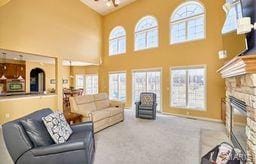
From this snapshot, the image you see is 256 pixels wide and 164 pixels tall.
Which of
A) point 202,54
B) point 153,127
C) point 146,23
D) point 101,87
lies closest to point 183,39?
point 202,54

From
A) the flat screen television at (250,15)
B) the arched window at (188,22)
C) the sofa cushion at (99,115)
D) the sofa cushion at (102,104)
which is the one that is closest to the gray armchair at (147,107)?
the sofa cushion at (102,104)

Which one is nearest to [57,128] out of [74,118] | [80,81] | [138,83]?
[74,118]

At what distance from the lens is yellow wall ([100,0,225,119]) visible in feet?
17.9

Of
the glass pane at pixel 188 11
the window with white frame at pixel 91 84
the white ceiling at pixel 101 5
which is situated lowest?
the window with white frame at pixel 91 84

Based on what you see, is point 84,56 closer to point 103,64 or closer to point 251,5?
point 103,64

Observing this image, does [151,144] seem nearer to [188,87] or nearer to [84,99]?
[84,99]

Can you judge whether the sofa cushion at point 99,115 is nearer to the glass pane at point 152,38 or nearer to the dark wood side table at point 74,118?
the dark wood side table at point 74,118

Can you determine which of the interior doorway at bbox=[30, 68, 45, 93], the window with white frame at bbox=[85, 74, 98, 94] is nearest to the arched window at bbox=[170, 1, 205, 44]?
the window with white frame at bbox=[85, 74, 98, 94]

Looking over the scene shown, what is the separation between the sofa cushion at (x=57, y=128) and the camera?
2.22 m

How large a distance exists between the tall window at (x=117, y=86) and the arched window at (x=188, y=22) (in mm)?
3225

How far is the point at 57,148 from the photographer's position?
2.01 metres

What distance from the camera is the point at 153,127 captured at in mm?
4684

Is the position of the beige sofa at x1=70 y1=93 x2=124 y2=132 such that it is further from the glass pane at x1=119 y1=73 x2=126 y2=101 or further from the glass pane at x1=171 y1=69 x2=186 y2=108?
the glass pane at x1=119 y1=73 x2=126 y2=101

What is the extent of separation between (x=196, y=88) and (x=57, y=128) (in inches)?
204
